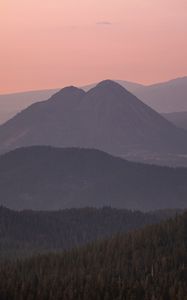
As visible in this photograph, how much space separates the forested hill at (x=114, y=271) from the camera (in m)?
58.8

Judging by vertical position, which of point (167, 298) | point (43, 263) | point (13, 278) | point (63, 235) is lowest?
point (63, 235)

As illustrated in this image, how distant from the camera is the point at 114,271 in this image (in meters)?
75.2

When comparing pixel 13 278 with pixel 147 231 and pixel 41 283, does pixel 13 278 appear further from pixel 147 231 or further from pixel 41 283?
pixel 147 231

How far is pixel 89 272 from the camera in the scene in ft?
245

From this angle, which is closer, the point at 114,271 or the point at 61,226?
the point at 114,271

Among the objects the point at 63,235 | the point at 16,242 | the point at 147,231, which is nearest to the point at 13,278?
the point at 147,231

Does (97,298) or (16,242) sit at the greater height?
(97,298)

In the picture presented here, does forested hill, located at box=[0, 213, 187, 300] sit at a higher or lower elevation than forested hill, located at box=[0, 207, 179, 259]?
higher

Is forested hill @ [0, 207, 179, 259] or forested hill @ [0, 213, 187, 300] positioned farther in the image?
forested hill @ [0, 207, 179, 259]

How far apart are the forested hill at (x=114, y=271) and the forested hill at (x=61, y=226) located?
4005 cm

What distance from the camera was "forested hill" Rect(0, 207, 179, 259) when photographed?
458ft

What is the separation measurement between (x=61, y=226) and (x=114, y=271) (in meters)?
87.3

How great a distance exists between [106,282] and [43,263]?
780 inches

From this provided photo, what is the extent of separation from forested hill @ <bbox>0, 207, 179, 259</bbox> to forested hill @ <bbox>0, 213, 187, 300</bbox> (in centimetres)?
4005
